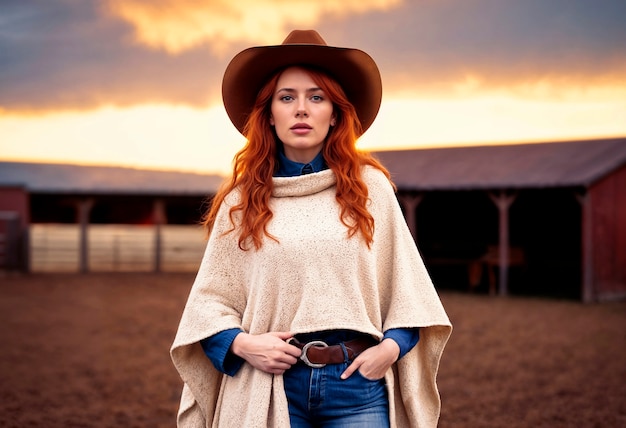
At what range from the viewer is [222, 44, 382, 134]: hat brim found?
1988mm

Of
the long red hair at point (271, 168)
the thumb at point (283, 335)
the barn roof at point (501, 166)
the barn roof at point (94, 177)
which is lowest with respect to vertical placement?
the thumb at point (283, 335)

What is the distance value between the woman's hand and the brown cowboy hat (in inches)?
28.7

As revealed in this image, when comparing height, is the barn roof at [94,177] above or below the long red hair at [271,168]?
above

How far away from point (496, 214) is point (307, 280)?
18761 millimetres

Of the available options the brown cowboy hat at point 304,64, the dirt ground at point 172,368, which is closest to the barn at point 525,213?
the dirt ground at point 172,368

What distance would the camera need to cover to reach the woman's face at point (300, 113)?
1960 millimetres

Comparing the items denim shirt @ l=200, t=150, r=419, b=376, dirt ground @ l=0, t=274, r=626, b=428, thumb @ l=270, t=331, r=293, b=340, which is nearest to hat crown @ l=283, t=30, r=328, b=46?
denim shirt @ l=200, t=150, r=419, b=376

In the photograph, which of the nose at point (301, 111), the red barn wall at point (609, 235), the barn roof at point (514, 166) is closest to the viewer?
the nose at point (301, 111)

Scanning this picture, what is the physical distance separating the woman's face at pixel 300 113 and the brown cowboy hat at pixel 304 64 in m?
0.06

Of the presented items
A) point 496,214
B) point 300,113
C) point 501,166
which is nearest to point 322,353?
point 300,113

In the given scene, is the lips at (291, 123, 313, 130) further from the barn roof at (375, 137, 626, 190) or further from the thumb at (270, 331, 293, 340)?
the barn roof at (375, 137, 626, 190)

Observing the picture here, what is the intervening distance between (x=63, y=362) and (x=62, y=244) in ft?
62.8

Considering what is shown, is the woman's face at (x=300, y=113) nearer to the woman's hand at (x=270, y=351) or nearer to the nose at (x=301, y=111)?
the nose at (x=301, y=111)

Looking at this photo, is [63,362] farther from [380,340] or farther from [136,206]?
[136,206]
